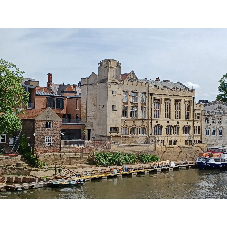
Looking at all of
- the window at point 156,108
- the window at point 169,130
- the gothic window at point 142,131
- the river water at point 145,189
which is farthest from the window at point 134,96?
the river water at point 145,189

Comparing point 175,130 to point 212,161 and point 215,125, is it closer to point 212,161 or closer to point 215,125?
point 215,125

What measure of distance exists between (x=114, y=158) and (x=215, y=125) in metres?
19.0

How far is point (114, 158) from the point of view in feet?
139

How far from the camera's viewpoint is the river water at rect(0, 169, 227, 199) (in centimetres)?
2892

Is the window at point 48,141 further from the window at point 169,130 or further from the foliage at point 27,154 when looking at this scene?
the window at point 169,130

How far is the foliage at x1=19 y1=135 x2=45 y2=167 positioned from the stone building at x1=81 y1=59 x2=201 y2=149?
9562 millimetres

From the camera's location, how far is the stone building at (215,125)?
5384cm

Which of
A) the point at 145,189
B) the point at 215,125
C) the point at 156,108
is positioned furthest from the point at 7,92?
the point at 215,125

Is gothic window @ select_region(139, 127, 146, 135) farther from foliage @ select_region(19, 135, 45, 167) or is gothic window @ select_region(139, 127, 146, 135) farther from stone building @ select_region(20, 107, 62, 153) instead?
foliage @ select_region(19, 135, 45, 167)

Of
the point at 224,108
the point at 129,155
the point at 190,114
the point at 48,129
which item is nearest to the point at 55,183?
the point at 48,129

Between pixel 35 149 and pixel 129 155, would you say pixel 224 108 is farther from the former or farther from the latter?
pixel 35 149

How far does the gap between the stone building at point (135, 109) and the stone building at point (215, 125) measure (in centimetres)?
128

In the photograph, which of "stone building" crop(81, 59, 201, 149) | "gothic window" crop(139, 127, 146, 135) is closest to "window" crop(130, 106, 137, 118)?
"stone building" crop(81, 59, 201, 149)

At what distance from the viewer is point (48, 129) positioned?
40.6 m
